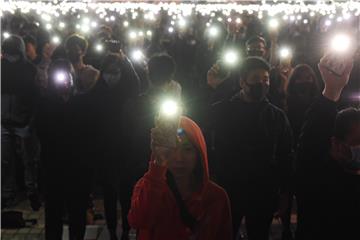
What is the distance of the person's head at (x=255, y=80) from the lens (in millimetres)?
5523

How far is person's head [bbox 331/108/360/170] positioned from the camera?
13.5 ft

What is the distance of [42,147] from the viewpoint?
617 cm

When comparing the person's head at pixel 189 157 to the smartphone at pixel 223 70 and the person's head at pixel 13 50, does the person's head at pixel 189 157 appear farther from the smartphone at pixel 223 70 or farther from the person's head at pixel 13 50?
the person's head at pixel 13 50

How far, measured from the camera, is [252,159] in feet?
18.0

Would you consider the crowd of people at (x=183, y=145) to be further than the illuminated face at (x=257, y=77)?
No

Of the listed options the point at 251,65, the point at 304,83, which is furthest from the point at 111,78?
the point at 304,83

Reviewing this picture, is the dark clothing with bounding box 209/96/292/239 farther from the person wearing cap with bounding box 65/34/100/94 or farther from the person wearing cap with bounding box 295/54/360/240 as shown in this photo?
the person wearing cap with bounding box 65/34/100/94

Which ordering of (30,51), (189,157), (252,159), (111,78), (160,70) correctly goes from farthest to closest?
(30,51), (111,78), (160,70), (252,159), (189,157)

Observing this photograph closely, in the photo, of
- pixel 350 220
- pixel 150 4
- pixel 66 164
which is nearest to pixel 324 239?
pixel 350 220

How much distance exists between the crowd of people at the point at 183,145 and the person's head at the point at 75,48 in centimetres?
2

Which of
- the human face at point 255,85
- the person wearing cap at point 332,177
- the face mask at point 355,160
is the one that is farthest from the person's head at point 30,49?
the face mask at point 355,160

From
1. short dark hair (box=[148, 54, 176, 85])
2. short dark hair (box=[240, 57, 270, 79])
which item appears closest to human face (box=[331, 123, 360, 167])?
short dark hair (box=[240, 57, 270, 79])

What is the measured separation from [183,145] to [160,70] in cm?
301

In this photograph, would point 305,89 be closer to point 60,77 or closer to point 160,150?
point 60,77
